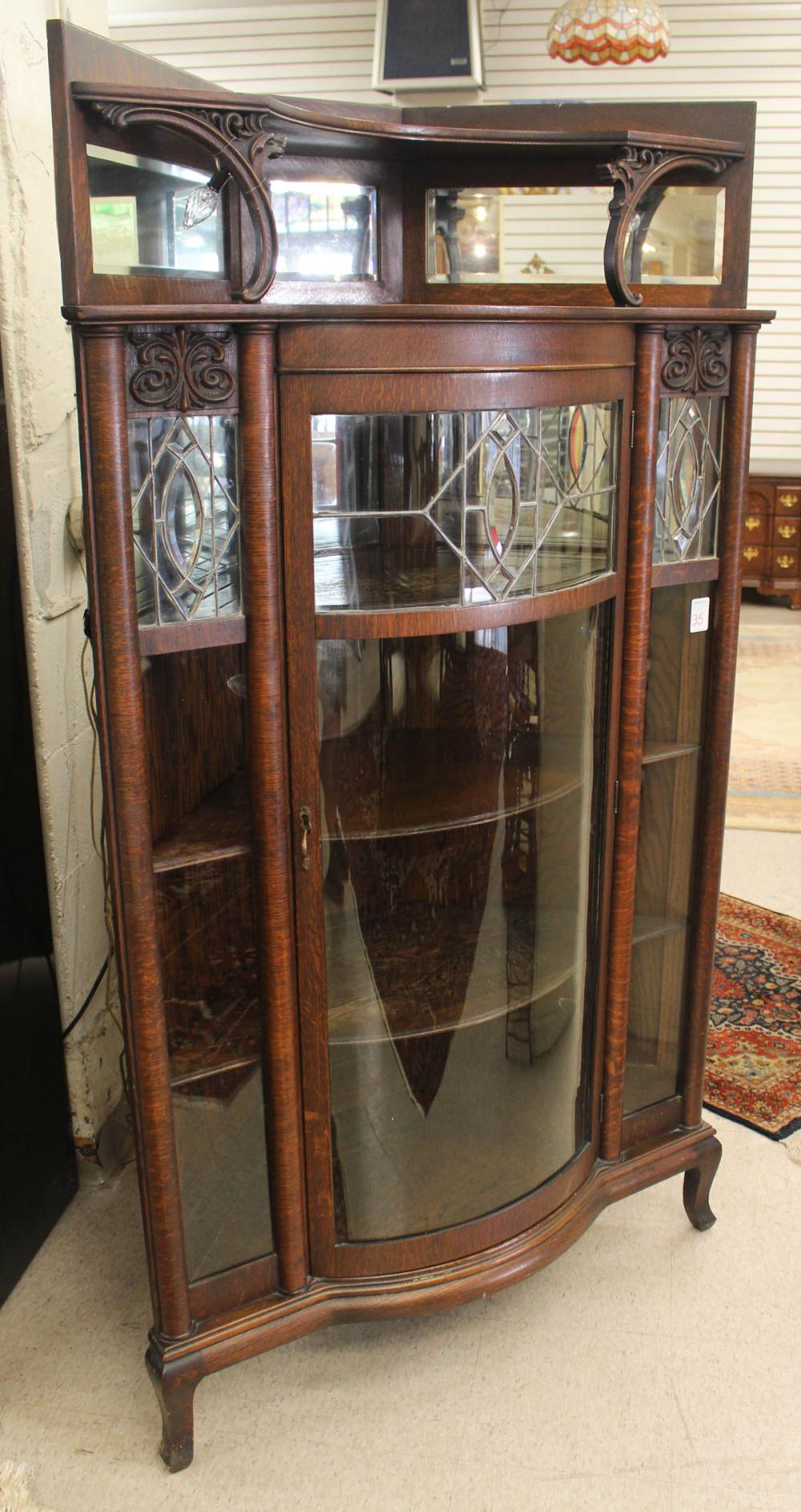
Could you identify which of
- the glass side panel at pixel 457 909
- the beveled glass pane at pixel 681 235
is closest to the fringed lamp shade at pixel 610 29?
the beveled glass pane at pixel 681 235

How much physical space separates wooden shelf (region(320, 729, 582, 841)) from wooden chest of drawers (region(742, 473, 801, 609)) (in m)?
5.60

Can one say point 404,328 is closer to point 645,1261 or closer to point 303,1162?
point 303,1162

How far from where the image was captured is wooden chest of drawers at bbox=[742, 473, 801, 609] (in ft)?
23.2

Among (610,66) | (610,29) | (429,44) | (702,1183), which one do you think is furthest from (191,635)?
(610,66)

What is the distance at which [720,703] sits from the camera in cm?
200

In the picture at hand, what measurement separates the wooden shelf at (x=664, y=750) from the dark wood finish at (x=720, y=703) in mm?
33

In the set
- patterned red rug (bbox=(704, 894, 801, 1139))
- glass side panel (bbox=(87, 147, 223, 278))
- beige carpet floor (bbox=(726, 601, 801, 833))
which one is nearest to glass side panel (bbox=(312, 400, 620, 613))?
glass side panel (bbox=(87, 147, 223, 278))

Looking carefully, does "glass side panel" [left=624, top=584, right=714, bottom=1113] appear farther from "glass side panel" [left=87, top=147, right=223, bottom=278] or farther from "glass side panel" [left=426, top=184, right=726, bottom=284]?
"glass side panel" [left=87, top=147, right=223, bottom=278]

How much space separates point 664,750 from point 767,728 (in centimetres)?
337

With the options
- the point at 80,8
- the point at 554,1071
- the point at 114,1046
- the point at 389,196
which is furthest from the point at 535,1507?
the point at 80,8

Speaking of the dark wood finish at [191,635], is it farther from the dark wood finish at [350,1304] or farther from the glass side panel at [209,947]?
the dark wood finish at [350,1304]

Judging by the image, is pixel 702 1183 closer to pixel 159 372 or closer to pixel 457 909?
pixel 457 909

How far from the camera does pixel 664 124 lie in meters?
1.90

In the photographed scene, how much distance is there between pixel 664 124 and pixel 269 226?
2.54ft
